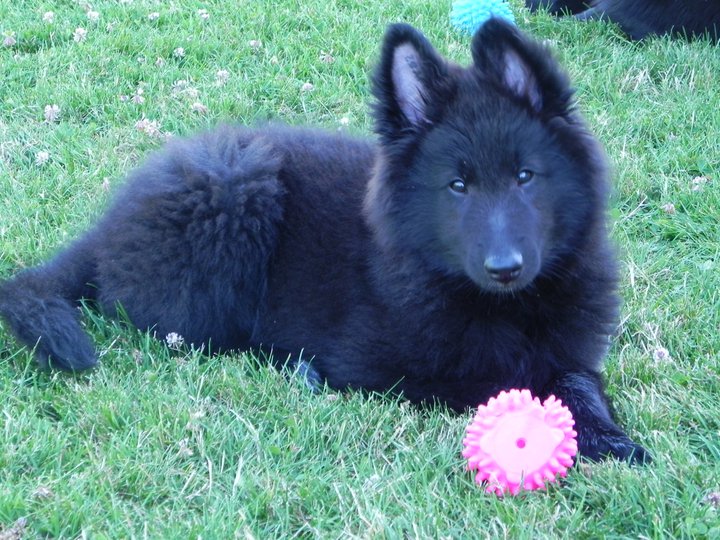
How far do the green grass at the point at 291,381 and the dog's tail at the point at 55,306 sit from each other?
9 centimetres

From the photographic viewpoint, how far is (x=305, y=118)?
5648 millimetres

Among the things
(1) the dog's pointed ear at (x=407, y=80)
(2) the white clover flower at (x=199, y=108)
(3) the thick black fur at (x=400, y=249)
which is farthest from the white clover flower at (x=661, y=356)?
(2) the white clover flower at (x=199, y=108)

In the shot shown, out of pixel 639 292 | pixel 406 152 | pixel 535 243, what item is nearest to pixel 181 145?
pixel 406 152

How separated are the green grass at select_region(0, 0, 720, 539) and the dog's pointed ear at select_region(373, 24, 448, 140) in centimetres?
103

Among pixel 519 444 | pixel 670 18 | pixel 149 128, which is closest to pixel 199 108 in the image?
pixel 149 128

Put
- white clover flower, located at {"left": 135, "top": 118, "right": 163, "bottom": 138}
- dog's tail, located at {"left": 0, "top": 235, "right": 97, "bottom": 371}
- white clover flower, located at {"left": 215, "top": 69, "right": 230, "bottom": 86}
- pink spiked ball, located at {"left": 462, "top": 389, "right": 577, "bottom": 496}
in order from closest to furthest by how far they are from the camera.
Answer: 1. pink spiked ball, located at {"left": 462, "top": 389, "right": 577, "bottom": 496}
2. dog's tail, located at {"left": 0, "top": 235, "right": 97, "bottom": 371}
3. white clover flower, located at {"left": 135, "top": 118, "right": 163, "bottom": 138}
4. white clover flower, located at {"left": 215, "top": 69, "right": 230, "bottom": 86}

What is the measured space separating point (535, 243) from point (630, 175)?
1911 millimetres

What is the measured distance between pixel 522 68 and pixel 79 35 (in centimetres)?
407

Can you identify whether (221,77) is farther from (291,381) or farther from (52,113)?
(291,381)

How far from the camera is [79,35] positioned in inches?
251

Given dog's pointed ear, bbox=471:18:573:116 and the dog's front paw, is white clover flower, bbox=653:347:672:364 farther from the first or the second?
dog's pointed ear, bbox=471:18:573:116

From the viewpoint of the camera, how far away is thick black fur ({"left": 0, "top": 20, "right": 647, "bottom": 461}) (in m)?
3.21

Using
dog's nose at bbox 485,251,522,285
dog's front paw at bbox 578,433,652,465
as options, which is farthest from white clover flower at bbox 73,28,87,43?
dog's front paw at bbox 578,433,652,465

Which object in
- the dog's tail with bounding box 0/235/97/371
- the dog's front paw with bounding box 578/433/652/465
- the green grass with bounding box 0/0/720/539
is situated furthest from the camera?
the dog's tail with bounding box 0/235/97/371
